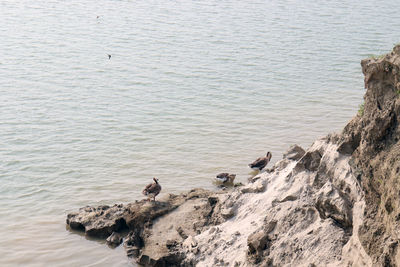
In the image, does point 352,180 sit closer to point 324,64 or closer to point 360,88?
point 360,88

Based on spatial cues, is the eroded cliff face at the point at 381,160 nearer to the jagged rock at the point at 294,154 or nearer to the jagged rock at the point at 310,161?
the jagged rock at the point at 310,161

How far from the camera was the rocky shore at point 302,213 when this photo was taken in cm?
632

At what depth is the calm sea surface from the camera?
43.5 ft

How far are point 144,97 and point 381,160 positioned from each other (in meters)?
14.6

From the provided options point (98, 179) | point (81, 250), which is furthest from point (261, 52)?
point (81, 250)

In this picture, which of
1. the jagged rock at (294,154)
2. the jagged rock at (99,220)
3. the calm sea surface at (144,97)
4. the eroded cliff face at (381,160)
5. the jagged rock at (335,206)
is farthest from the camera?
the calm sea surface at (144,97)

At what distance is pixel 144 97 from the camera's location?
66.4 feet

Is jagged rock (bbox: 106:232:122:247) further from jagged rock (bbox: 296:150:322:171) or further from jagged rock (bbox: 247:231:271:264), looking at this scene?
jagged rock (bbox: 296:150:322:171)

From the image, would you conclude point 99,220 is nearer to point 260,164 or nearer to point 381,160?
point 260,164

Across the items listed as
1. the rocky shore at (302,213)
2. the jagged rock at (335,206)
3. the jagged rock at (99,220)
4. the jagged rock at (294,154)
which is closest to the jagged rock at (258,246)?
the rocky shore at (302,213)

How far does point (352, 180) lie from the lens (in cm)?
754

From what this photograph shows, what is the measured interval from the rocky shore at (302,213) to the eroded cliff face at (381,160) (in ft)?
0.04

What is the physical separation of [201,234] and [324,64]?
16.6m

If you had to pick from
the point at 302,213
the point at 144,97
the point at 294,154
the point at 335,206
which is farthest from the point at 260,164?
the point at 144,97
